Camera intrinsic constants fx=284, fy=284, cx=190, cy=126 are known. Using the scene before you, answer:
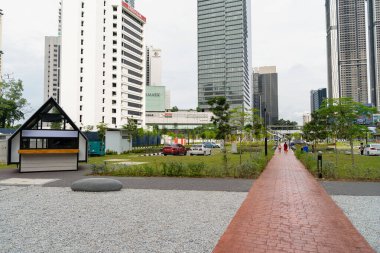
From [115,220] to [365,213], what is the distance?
21.2ft

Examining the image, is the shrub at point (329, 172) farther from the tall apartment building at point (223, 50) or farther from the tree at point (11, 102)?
the tall apartment building at point (223, 50)

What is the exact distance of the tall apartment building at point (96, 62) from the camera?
76.4 meters

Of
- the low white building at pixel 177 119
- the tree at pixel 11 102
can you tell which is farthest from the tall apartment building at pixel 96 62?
the low white building at pixel 177 119

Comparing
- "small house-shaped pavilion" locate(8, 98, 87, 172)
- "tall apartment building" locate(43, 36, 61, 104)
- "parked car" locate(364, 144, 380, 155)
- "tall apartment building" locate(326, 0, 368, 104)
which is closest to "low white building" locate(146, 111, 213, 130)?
"tall apartment building" locate(43, 36, 61, 104)

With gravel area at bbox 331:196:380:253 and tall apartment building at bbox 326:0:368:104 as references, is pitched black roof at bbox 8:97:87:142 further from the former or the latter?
tall apartment building at bbox 326:0:368:104

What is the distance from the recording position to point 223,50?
165875 mm

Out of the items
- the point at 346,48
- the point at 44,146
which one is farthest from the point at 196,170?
the point at 346,48

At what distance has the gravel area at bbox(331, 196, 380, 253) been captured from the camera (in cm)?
570

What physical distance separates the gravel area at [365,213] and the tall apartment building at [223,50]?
498 ft

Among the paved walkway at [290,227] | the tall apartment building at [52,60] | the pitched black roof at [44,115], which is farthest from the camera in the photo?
the tall apartment building at [52,60]

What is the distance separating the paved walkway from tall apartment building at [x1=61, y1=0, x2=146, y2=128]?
236ft

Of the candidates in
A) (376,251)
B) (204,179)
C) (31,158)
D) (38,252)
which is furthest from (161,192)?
(31,158)

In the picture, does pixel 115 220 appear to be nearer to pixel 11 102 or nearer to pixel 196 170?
pixel 196 170

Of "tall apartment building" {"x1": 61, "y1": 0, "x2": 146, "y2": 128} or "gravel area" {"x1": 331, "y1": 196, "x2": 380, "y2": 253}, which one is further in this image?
"tall apartment building" {"x1": 61, "y1": 0, "x2": 146, "y2": 128}
